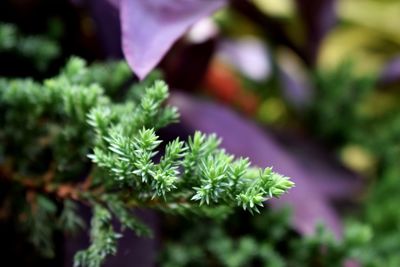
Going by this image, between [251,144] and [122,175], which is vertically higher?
[251,144]

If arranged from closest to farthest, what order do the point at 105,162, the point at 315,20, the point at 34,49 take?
the point at 105,162, the point at 34,49, the point at 315,20

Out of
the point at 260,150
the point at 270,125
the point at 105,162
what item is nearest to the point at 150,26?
the point at 105,162

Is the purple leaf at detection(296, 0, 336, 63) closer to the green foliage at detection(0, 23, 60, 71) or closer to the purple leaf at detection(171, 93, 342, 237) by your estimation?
the purple leaf at detection(171, 93, 342, 237)

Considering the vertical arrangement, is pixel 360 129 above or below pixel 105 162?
above

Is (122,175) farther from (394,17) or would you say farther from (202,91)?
(394,17)

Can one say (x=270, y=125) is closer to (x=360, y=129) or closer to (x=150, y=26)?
(x=360, y=129)

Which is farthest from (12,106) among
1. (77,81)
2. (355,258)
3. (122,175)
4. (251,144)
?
(355,258)

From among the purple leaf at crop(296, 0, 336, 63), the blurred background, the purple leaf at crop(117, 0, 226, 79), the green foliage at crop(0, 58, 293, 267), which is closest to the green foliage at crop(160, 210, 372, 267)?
the blurred background
